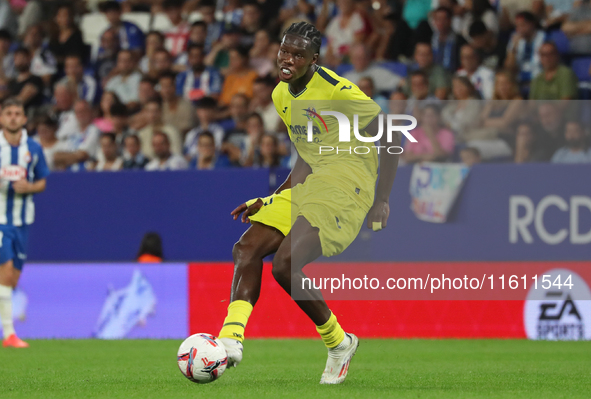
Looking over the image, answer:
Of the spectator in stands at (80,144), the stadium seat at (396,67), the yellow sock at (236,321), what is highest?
the stadium seat at (396,67)

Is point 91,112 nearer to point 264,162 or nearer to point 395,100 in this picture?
point 264,162

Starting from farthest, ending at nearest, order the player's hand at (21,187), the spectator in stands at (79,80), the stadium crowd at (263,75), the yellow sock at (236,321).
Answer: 1. the spectator in stands at (79,80)
2. the stadium crowd at (263,75)
3. the player's hand at (21,187)
4. the yellow sock at (236,321)

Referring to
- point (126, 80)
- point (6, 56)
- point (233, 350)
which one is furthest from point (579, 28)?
point (6, 56)

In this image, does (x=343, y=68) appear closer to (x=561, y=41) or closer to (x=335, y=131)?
(x=561, y=41)

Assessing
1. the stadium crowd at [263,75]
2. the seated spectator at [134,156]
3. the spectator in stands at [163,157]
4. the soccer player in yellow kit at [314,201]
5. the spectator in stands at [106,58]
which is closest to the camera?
the soccer player in yellow kit at [314,201]

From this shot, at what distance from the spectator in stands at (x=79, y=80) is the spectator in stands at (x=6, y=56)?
1254 millimetres

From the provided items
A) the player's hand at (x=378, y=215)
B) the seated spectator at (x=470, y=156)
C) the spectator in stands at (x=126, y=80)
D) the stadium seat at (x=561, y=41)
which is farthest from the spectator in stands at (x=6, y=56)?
the player's hand at (x=378, y=215)

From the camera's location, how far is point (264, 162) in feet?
32.1

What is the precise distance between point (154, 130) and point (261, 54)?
2.01 metres

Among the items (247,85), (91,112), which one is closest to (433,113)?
(247,85)

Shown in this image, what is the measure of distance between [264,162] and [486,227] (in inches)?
98.3

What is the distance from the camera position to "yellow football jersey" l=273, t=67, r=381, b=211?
513 centimetres

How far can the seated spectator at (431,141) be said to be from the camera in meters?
8.66

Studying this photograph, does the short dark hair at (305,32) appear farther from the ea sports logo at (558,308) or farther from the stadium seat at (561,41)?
the stadium seat at (561,41)
